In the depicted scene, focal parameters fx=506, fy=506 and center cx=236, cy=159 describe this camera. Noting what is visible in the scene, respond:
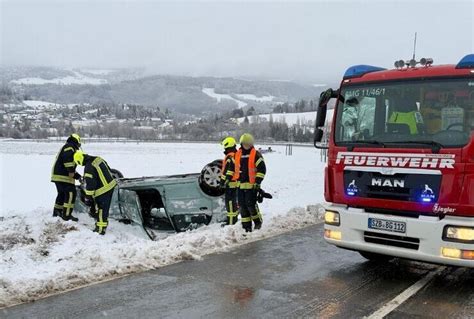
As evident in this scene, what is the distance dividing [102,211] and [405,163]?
16.8 feet

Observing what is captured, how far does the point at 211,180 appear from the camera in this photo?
961 centimetres

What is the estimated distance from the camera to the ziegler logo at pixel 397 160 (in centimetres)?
546

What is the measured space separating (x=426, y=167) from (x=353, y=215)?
1.05 meters

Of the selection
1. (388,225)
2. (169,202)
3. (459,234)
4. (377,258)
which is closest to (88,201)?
(169,202)

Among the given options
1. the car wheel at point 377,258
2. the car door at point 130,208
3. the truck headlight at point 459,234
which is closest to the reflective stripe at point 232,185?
the car door at point 130,208

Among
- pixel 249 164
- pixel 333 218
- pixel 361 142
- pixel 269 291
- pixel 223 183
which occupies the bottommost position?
pixel 269 291

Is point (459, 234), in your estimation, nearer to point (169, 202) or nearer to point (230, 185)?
point (230, 185)

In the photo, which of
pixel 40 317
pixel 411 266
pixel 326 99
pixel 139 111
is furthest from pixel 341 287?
pixel 139 111

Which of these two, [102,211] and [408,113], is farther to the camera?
[102,211]

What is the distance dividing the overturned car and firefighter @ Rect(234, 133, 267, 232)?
0.70 meters

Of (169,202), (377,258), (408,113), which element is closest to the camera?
(408,113)

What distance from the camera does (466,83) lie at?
5672 mm

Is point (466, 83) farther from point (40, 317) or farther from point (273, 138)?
point (273, 138)

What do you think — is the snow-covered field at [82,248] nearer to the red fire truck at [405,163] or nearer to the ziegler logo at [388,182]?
the red fire truck at [405,163]
